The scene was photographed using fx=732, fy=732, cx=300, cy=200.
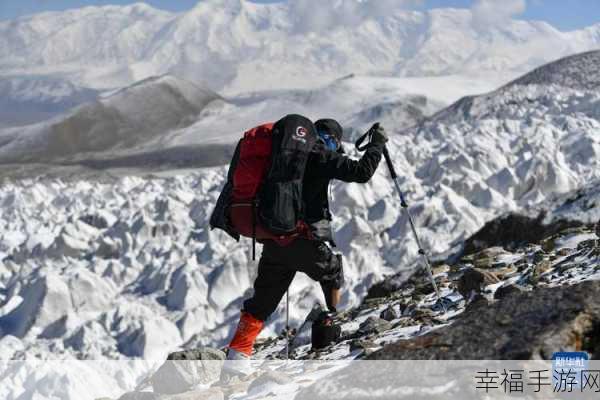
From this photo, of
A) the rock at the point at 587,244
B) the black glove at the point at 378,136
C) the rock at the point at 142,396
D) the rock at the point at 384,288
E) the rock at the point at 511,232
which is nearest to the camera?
the black glove at the point at 378,136

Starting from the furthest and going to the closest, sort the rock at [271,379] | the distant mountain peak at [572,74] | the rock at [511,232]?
the distant mountain peak at [572,74]
the rock at [511,232]
the rock at [271,379]

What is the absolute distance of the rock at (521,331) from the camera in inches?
121

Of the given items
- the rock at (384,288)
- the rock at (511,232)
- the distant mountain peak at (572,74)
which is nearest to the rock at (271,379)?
the rock at (384,288)

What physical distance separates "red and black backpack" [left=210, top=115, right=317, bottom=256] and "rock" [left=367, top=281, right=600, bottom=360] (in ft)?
4.69

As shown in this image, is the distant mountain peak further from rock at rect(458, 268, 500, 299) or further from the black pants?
the black pants

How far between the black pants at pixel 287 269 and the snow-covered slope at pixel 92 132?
162 meters

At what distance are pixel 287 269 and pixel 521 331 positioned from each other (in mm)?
2227

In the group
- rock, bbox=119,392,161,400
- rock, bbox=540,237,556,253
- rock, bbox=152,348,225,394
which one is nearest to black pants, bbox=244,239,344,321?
rock, bbox=152,348,225,394

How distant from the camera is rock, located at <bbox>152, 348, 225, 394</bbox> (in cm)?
544

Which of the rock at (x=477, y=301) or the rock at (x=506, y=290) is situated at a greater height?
the rock at (x=506, y=290)

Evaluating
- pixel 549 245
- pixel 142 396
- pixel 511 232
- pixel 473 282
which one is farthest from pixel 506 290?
pixel 511 232

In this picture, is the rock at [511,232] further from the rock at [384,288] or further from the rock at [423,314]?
the rock at [423,314]

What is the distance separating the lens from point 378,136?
5.00 m

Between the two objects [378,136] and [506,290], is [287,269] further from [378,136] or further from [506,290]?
[506,290]
